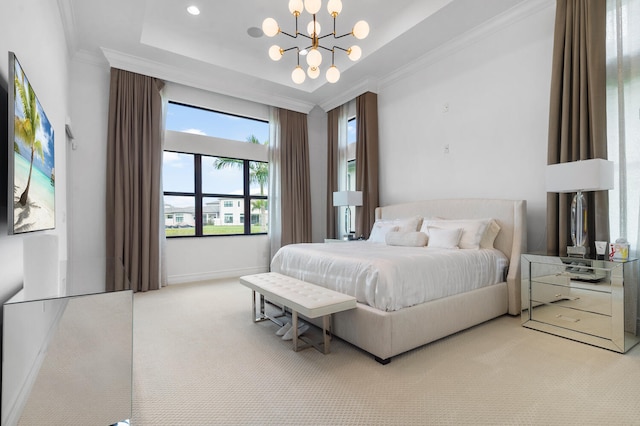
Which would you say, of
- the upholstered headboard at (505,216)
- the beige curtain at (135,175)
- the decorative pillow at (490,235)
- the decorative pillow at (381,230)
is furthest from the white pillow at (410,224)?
the beige curtain at (135,175)

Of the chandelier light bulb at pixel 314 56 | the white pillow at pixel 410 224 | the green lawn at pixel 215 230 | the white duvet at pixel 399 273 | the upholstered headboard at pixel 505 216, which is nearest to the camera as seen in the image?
the white duvet at pixel 399 273

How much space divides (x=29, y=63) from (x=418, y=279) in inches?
115

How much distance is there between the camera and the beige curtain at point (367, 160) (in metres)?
5.11

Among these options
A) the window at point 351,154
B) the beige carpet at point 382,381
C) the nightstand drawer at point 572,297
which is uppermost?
the window at point 351,154

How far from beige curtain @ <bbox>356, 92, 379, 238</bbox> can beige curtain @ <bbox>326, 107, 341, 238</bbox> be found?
683 millimetres

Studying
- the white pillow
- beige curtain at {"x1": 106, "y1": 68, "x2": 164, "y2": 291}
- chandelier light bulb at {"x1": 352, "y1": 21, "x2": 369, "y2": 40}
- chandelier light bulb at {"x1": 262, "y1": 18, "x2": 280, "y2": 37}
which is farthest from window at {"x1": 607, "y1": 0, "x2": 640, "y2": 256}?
beige curtain at {"x1": 106, "y1": 68, "x2": 164, "y2": 291}

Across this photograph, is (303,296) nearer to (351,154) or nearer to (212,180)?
(212,180)

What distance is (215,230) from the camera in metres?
5.27

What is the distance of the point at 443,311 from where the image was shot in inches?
98.1

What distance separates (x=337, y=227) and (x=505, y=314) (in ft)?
10.9

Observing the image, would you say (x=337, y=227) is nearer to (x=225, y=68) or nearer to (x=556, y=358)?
(x=225, y=68)

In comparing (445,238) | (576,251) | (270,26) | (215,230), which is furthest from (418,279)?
(215,230)

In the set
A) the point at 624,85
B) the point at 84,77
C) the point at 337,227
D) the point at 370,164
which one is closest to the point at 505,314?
the point at 624,85

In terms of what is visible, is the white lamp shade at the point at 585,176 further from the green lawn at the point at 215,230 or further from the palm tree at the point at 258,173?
the green lawn at the point at 215,230
